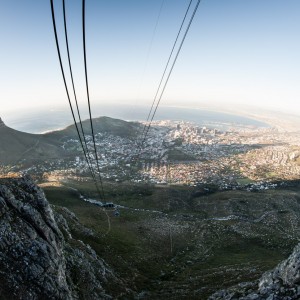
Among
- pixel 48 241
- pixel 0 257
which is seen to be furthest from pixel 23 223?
pixel 0 257

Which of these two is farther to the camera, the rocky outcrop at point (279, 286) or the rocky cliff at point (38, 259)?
the rocky cliff at point (38, 259)

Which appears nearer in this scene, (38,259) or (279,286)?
(279,286)

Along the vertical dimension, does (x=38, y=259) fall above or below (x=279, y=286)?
above

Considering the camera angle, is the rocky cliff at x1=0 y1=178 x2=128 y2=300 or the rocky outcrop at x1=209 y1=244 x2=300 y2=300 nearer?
the rocky outcrop at x1=209 y1=244 x2=300 y2=300
